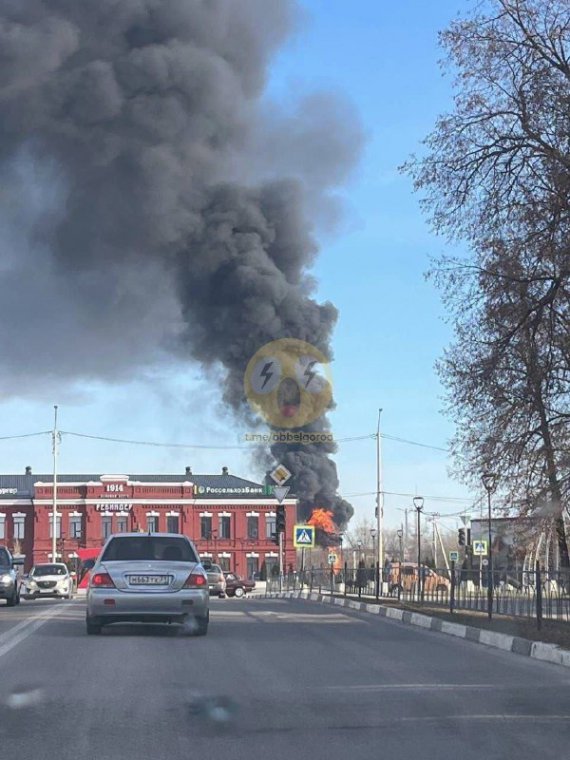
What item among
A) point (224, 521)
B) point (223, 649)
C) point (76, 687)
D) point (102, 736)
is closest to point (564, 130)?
point (223, 649)

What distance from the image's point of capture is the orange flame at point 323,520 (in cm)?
5903

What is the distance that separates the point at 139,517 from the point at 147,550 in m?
62.7

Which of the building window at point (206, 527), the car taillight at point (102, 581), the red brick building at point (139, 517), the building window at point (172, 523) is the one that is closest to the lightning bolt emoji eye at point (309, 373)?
the red brick building at point (139, 517)

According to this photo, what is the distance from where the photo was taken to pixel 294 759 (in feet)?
21.6

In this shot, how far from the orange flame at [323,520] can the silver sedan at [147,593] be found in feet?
144

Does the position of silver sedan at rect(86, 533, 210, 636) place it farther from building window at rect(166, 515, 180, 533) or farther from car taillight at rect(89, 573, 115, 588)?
building window at rect(166, 515, 180, 533)

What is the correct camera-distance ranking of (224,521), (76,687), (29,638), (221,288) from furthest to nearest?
(224,521) → (221,288) → (29,638) → (76,687)

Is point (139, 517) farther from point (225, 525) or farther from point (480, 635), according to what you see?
point (480, 635)

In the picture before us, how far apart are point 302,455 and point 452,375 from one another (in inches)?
1379

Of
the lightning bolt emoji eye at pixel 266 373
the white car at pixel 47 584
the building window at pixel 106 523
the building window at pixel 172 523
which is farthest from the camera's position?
the building window at pixel 172 523

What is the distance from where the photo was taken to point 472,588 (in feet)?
65.8

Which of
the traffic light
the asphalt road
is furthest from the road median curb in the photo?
the traffic light

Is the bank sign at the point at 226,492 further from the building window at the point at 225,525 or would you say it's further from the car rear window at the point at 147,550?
the car rear window at the point at 147,550

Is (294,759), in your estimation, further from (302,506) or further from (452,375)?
(302,506)
